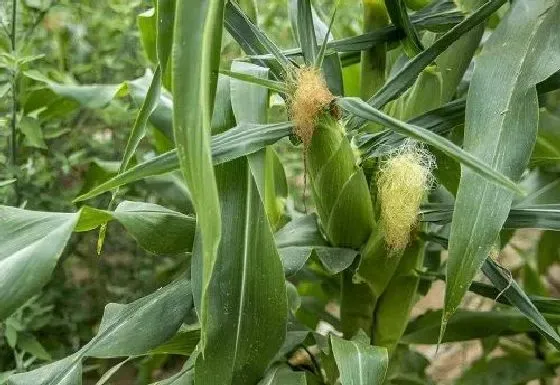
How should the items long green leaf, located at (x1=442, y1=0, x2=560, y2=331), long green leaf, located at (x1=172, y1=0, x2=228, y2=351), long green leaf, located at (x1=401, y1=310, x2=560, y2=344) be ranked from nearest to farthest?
long green leaf, located at (x1=172, y1=0, x2=228, y2=351)
long green leaf, located at (x1=442, y1=0, x2=560, y2=331)
long green leaf, located at (x1=401, y1=310, x2=560, y2=344)

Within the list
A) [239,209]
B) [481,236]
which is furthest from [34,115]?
[481,236]

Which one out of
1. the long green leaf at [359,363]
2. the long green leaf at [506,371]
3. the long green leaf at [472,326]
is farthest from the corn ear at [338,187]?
the long green leaf at [506,371]

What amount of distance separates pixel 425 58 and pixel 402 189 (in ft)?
0.34

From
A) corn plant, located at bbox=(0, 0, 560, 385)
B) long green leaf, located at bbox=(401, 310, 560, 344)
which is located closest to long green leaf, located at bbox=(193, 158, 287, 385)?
corn plant, located at bbox=(0, 0, 560, 385)

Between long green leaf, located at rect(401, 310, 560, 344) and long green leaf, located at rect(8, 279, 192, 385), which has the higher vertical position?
long green leaf, located at rect(8, 279, 192, 385)

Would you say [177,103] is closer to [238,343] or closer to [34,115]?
[238,343]

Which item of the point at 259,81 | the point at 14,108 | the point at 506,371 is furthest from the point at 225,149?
the point at 506,371

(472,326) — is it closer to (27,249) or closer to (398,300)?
(398,300)

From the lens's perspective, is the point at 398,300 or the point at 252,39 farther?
the point at 398,300

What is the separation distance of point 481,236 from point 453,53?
0.24 m

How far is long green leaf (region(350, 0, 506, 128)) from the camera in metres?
0.53

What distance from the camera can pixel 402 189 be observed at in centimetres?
53

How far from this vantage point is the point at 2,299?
472mm

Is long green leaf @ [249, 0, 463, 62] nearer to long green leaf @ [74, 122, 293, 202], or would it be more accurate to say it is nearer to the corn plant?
the corn plant
